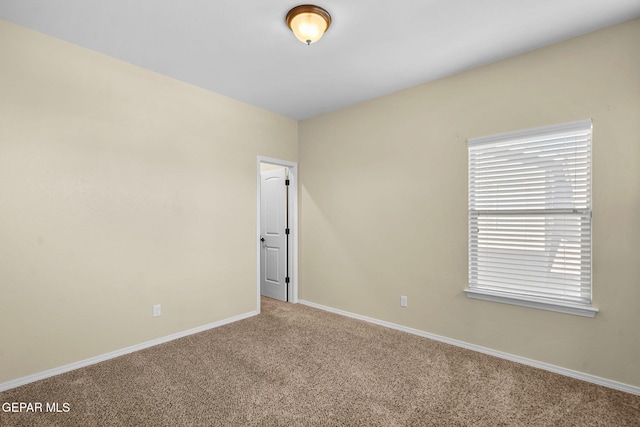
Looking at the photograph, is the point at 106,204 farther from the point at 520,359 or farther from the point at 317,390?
the point at 520,359

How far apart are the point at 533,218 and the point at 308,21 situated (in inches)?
95.8

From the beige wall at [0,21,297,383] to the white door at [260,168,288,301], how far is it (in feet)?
2.90

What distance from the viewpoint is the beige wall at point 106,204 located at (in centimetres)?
248

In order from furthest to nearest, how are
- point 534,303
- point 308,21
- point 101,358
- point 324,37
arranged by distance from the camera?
point 101,358, point 534,303, point 324,37, point 308,21

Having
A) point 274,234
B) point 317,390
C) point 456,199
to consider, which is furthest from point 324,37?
point 274,234

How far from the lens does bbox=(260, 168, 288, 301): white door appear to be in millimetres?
4852

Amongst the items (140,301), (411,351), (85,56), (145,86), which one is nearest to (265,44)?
(145,86)

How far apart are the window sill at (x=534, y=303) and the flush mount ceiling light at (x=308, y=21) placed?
8.69 ft

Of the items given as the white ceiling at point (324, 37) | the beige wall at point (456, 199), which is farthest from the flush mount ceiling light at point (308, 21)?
the beige wall at point (456, 199)

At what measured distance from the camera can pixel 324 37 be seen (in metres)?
2.60

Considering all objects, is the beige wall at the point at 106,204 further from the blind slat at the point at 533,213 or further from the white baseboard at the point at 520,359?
the blind slat at the point at 533,213

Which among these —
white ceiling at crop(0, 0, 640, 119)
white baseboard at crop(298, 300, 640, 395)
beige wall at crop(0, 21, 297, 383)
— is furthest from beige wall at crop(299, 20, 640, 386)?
beige wall at crop(0, 21, 297, 383)

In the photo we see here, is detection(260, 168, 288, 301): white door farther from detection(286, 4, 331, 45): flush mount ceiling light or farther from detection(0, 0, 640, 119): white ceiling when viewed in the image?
detection(286, 4, 331, 45): flush mount ceiling light

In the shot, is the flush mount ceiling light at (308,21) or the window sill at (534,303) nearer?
the flush mount ceiling light at (308,21)
